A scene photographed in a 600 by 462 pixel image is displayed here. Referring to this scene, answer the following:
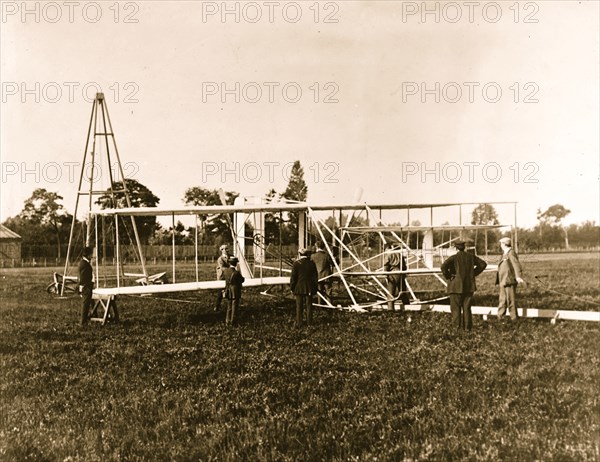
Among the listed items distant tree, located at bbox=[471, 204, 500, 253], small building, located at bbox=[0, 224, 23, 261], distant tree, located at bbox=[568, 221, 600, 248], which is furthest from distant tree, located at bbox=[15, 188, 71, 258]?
distant tree, located at bbox=[568, 221, 600, 248]

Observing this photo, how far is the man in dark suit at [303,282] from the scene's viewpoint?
13883 millimetres

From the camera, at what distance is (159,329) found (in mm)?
13156

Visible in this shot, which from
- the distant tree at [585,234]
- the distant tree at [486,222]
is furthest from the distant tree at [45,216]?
the distant tree at [585,234]

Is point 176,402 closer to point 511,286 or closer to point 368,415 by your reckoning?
point 368,415

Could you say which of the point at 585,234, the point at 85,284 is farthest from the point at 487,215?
the point at 585,234

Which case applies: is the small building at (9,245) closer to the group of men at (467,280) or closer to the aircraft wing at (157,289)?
the aircraft wing at (157,289)

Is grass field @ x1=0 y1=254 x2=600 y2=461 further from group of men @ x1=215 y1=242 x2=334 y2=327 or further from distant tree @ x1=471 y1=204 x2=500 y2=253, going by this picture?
distant tree @ x1=471 y1=204 x2=500 y2=253

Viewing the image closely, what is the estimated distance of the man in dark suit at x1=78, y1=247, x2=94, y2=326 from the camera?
14.2 meters

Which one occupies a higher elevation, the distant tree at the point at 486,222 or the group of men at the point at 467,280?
the distant tree at the point at 486,222

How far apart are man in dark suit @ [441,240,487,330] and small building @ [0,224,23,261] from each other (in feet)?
205

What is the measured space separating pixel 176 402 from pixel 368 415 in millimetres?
2374

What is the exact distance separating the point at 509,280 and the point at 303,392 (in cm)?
767

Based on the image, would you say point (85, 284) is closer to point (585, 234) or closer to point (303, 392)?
point (303, 392)

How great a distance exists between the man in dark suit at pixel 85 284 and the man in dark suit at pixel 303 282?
16.5ft
